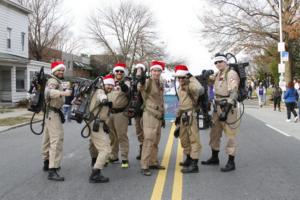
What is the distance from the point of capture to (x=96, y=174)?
6461 mm

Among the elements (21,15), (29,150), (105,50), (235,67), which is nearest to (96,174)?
(235,67)

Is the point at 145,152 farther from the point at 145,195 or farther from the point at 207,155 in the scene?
the point at 207,155

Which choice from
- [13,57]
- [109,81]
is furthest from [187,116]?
[13,57]

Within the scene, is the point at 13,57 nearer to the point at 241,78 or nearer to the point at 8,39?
the point at 8,39

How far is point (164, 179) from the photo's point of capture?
6.65 metres

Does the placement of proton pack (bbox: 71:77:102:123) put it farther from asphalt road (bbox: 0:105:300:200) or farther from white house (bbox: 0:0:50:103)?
white house (bbox: 0:0:50:103)

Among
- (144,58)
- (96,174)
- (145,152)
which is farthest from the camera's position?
(144,58)

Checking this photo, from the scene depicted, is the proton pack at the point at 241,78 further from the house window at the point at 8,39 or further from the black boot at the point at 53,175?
the house window at the point at 8,39

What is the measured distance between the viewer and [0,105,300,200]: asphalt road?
5.79 meters

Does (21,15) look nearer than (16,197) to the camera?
No

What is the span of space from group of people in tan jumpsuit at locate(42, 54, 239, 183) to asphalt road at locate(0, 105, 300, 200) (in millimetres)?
256

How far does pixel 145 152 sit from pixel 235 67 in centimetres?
208

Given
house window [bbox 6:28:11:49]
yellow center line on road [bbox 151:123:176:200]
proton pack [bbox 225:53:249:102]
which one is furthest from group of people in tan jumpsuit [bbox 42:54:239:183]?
house window [bbox 6:28:11:49]

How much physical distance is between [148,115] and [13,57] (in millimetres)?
23595
